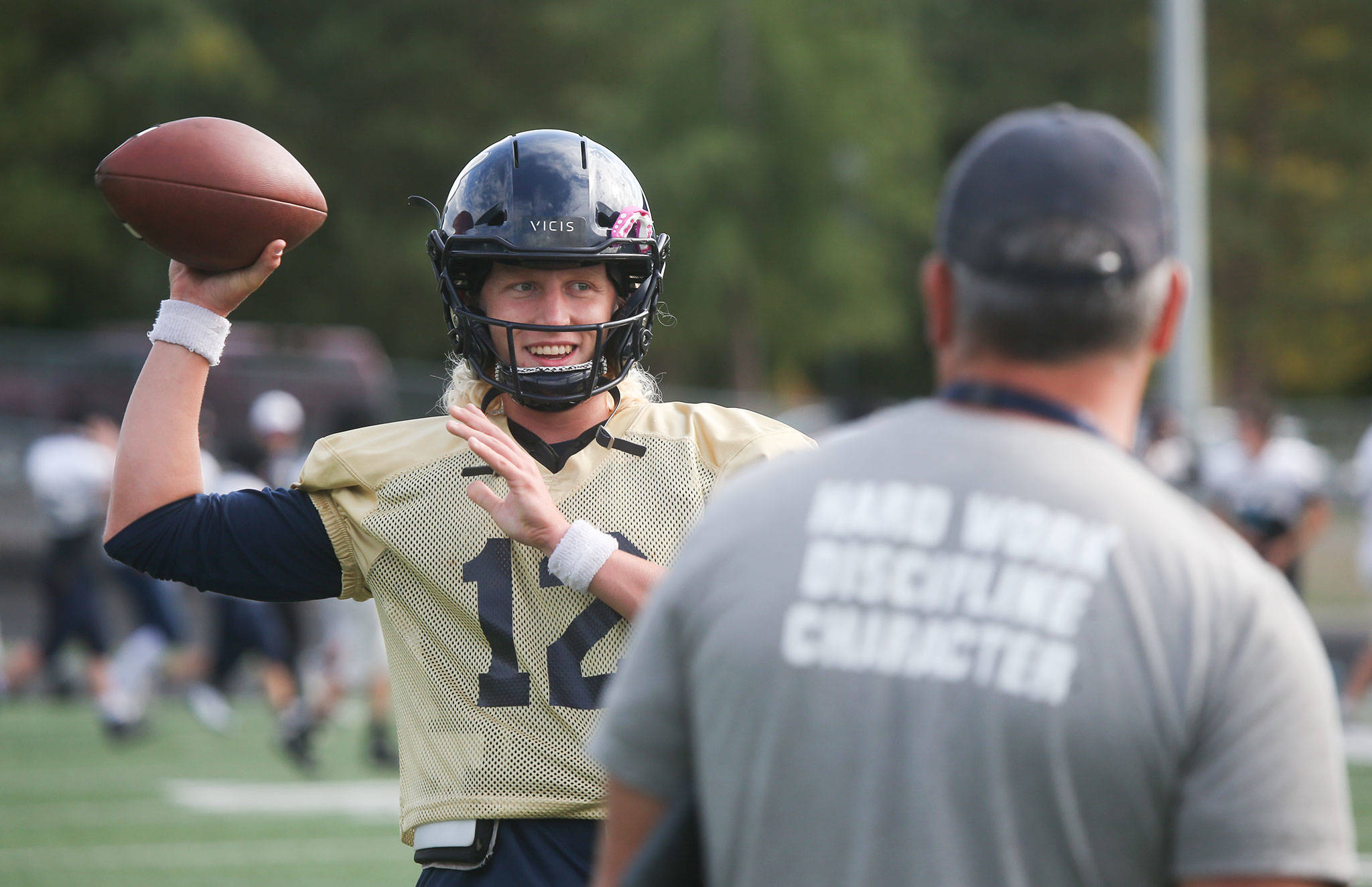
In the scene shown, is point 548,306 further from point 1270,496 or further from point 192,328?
point 1270,496

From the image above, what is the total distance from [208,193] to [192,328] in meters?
0.24

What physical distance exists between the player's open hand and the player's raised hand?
0.50 metres

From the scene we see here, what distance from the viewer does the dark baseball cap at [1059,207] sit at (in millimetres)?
1617

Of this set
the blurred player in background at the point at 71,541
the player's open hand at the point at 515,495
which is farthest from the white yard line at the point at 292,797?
the player's open hand at the point at 515,495

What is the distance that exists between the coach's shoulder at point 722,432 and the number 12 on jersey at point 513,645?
24cm

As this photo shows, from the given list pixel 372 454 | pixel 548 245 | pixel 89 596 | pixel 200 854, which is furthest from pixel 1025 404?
pixel 89 596

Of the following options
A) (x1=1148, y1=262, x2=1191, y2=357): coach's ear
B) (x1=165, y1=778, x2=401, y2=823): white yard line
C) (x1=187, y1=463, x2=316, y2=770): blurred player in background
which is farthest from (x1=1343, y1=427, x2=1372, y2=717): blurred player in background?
(x1=1148, y1=262, x2=1191, y2=357): coach's ear

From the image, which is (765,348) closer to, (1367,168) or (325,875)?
(1367,168)

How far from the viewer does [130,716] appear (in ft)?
34.8

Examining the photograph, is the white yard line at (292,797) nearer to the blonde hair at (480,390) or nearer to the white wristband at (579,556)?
the blonde hair at (480,390)

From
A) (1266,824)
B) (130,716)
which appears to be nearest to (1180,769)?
(1266,824)

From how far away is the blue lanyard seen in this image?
1.64 m

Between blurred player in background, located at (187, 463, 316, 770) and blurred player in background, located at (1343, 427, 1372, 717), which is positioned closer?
blurred player in background, located at (187, 463, 316, 770)

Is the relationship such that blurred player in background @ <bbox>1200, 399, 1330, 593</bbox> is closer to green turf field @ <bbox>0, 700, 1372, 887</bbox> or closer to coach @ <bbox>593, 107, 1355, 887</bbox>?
green turf field @ <bbox>0, 700, 1372, 887</bbox>
